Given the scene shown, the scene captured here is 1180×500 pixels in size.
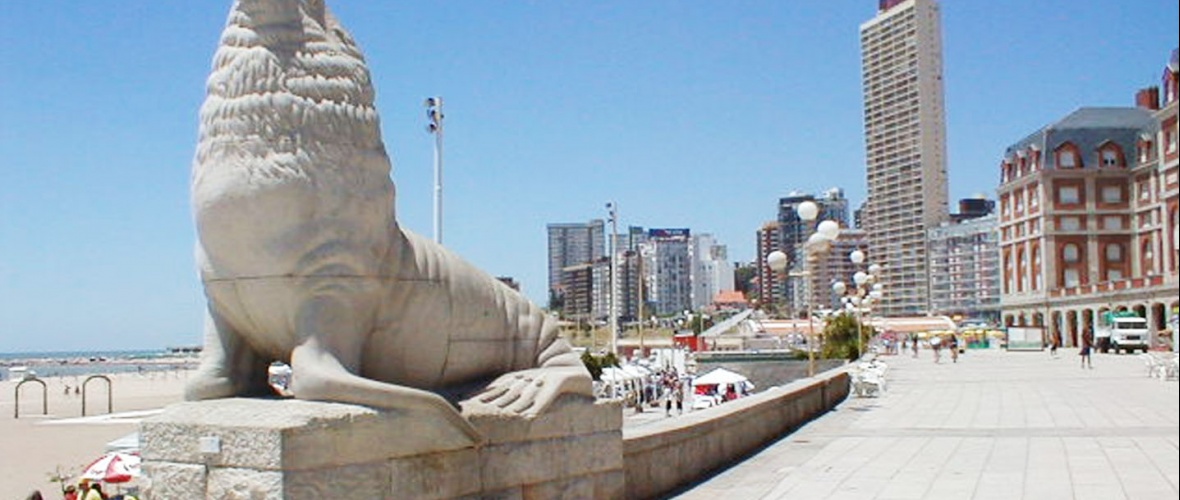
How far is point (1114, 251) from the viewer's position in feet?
221

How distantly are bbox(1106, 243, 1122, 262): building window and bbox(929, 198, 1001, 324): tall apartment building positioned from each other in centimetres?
6141

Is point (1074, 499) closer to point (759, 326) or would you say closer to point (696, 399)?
point (696, 399)

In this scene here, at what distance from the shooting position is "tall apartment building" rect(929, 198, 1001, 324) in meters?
131

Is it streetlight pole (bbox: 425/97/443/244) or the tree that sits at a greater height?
streetlight pole (bbox: 425/97/443/244)

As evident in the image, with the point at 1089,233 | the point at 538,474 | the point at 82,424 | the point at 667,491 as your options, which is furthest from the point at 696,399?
the point at 1089,233

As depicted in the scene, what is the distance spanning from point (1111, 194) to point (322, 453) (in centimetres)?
7056

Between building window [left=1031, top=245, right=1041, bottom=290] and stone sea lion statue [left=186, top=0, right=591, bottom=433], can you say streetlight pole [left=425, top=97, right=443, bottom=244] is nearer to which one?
stone sea lion statue [left=186, top=0, right=591, bottom=433]

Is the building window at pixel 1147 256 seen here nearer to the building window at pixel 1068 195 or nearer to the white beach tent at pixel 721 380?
the building window at pixel 1068 195

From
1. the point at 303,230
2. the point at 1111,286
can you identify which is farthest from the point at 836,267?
the point at 303,230

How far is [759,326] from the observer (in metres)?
80.7

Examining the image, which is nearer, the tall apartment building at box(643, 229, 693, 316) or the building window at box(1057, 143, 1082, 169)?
the building window at box(1057, 143, 1082, 169)

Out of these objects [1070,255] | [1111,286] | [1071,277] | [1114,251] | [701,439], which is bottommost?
[701,439]

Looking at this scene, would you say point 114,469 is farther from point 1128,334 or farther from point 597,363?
point 1128,334

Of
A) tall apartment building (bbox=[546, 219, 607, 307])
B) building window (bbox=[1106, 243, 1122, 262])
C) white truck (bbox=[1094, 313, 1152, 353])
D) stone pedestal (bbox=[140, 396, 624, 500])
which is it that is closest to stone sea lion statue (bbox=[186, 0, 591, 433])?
stone pedestal (bbox=[140, 396, 624, 500])
